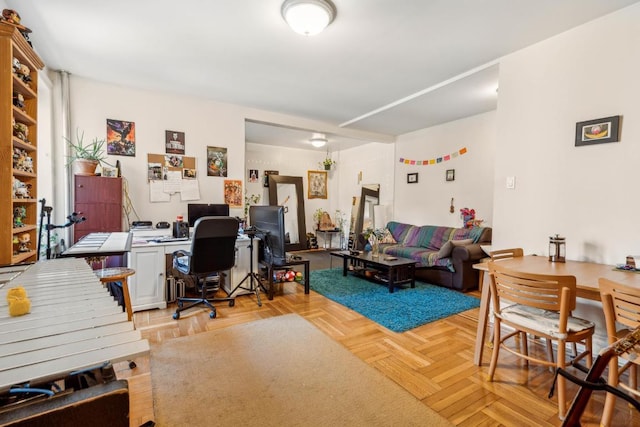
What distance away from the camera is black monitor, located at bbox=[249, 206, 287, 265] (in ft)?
10.6

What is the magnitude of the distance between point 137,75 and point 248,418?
3581mm

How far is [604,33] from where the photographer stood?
2.26 metres

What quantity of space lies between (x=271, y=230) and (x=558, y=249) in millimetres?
2634

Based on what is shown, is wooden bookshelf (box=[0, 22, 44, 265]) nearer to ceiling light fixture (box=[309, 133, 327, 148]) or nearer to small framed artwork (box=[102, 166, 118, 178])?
small framed artwork (box=[102, 166, 118, 178])

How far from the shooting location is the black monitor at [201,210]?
12.0 ft

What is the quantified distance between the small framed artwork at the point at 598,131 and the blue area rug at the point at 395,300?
1.94 meters

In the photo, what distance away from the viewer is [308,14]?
6.97 ft

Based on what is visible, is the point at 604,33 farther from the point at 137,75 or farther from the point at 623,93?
the point at 137,75

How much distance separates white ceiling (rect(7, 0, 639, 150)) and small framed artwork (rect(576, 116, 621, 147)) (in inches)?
31.4

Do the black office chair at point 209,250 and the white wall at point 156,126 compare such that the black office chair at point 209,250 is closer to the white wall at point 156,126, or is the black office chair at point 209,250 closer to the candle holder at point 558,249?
the white wall at point 156,126

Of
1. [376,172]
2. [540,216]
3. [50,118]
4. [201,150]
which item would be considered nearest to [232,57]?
[201,150]

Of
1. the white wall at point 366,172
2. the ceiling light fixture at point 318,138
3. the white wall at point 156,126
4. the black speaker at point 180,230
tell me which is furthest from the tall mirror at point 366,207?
the black speaker at point 180,230

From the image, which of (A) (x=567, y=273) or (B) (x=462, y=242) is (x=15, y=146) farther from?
(B) (x=462, y=242)

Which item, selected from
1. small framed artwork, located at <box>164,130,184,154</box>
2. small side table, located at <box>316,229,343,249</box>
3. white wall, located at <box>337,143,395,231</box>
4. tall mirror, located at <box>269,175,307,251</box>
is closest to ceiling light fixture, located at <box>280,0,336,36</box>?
small framed artwork, located at <box>164,130,184,154</box>
